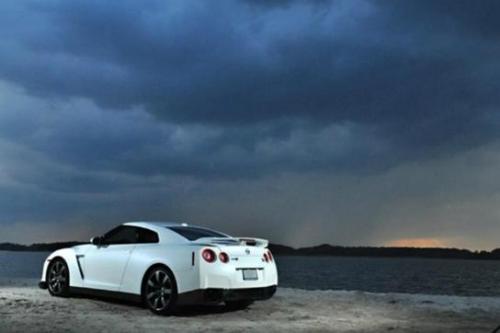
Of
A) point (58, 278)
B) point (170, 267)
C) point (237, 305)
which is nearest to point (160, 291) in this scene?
point (170, 267)

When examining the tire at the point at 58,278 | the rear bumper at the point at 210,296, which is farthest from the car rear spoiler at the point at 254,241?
the tire at the point at 58,278

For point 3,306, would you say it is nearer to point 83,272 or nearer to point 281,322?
point 83,272

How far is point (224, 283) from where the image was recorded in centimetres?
1022

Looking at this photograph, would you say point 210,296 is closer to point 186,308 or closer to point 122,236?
point 186,308

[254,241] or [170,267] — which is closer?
[170,267]

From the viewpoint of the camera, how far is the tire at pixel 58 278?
12469mm

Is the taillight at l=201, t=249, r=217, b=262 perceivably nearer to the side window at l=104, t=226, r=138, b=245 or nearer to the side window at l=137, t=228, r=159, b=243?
the side window at l=137, t=228, r=159, b=243

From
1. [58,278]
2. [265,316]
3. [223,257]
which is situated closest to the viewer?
[223,257]

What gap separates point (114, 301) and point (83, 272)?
833mm

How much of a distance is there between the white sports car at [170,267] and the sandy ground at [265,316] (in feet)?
A: 1.15

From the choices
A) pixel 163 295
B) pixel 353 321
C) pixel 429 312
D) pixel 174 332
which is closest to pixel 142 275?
pixel 163 295

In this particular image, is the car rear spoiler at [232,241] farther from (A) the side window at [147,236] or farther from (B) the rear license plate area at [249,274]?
(A) the side window at [147,236]

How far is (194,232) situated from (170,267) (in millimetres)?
1003

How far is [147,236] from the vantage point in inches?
444
